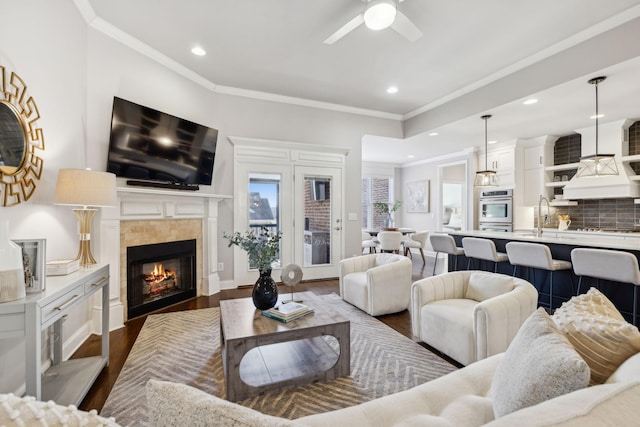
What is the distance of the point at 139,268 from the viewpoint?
3.43 metres

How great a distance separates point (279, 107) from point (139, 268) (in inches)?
117

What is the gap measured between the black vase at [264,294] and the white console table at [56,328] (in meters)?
1.10

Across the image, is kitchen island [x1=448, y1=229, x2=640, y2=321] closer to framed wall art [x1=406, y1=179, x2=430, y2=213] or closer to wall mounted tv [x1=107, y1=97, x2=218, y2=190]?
framed wall art [x1=406, y1=179, x2=430, y2=213]

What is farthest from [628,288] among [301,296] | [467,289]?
[301,296]

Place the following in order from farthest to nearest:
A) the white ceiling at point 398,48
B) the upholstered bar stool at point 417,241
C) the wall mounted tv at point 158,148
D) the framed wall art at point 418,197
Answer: the framed wall art at point 418,197 → the upholstered bar stool at point 417,241 → the wall mounted tv at point 158,148 → the white ceiling at point 398,48

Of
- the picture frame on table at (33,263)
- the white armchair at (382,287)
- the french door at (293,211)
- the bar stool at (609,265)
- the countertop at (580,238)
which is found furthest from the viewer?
the french door at (293,211)

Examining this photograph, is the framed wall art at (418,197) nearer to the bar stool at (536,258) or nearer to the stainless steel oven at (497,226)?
the stainless steel oven at (497,226)

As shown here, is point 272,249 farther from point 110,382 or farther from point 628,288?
point 628,288

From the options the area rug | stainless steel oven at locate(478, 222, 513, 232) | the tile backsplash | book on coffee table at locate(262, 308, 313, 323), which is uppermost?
the tile backsplash

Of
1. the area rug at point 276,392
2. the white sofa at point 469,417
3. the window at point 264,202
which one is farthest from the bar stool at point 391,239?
the white sofa at point 469,417

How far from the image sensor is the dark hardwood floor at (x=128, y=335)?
1.97 m

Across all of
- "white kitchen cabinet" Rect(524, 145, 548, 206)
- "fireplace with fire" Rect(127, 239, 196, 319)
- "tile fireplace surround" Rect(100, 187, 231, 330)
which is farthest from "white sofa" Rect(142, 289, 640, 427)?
"white kitchen cabinet" Rect(524, 145, 548, 206)

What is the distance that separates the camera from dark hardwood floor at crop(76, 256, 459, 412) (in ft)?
6.47

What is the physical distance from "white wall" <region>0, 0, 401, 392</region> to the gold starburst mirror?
0.27 ft
